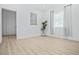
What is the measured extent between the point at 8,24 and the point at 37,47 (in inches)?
32.1

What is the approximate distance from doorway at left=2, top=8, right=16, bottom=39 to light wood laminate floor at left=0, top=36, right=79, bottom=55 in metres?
0.07

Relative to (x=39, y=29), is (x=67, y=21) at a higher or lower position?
higher

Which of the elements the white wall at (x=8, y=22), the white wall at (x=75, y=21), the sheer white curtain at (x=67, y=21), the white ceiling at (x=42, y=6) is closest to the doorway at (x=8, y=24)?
the white wall at (x=8, y=22)

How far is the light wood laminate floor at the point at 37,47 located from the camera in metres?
2.30

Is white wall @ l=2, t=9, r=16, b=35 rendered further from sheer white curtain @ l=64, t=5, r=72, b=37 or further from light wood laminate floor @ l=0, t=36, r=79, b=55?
sheer white curtain @ l=64, t=5, r=72, b=37

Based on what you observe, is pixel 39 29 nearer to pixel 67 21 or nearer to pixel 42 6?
pixel 42 6

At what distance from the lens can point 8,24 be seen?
2.43 meters

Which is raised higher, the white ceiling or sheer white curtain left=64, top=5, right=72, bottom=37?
the white ceiling

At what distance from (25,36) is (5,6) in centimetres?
76

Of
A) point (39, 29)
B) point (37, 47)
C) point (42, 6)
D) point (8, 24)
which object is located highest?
point (42, 6)

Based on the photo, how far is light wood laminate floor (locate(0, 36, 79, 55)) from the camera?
2.30 meters

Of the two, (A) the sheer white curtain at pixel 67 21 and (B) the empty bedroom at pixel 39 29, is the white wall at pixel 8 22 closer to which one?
(B) the empty bedroom at pixel 39 29

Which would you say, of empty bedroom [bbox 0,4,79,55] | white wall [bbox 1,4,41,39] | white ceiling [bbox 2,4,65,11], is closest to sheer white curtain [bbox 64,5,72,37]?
empty bedroom [bbox 0,4,79,55]

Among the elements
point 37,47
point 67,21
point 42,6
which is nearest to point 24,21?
point 42,6
